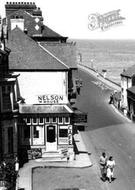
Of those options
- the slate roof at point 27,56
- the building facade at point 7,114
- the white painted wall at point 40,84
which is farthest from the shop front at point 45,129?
the slate roof at point 27,56

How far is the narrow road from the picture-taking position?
30506mm

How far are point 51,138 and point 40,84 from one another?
4527mm

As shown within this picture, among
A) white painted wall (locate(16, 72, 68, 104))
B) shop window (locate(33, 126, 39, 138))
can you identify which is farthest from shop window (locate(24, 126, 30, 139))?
white painted wall (locate(16, 72, 68, 104))

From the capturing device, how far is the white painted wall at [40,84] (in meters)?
35.0

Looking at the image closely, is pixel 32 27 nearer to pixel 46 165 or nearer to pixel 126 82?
pixel 126 82

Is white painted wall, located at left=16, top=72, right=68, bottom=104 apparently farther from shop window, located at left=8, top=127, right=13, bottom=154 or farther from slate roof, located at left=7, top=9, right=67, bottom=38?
slate roof, located at left=7, top=9, right=67, bottom=38

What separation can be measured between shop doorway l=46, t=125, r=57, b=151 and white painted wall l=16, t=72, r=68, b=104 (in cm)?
263

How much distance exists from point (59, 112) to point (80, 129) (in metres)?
11.7

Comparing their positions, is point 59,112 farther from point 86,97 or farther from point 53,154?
point 86,97

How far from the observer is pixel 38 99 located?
35.2m

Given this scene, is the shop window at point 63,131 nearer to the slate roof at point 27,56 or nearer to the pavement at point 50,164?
the pavement at point 50,164


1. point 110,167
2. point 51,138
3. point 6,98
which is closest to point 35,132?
point 51,138

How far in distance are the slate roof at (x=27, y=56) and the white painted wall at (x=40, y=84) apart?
0.57 meters

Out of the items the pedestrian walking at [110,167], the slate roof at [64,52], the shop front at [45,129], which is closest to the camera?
the pedestrian walking at [110,167]
